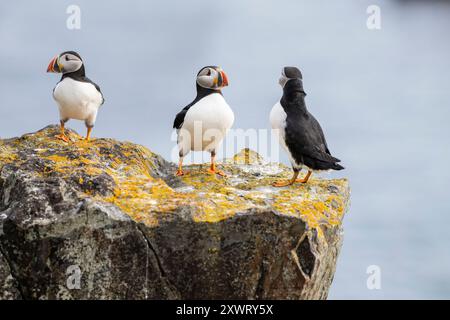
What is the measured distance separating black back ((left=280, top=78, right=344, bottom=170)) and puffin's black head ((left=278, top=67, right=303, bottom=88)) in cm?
18

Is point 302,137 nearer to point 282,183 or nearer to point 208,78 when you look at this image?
point 282,183

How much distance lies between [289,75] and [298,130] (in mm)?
1042

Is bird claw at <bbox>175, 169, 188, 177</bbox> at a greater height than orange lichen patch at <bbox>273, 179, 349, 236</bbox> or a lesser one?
greater

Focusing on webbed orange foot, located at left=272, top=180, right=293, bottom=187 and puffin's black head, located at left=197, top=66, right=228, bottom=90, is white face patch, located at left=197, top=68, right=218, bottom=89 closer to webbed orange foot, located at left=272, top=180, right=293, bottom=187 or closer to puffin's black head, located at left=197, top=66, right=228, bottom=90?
puffin's black head, located at left=197, top=66, right=228, bottom=90

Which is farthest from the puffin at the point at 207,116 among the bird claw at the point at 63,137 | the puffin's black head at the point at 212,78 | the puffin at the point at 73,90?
the puffin at the point at 73,90

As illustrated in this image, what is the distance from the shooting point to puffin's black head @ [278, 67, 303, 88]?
10.0m

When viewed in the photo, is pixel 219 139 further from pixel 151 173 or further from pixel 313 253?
pixel 313 253

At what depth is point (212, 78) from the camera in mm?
10445

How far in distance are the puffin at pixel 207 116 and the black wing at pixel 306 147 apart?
1316mm

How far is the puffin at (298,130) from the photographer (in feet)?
31.1

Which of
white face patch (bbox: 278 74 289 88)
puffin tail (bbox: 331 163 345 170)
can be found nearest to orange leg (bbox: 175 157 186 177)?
white face patch (bbox: 278 74 289 88)

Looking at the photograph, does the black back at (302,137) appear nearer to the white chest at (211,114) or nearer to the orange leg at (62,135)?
the white chest at (211,114)

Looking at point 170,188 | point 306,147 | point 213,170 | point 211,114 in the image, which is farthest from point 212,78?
point 170,188

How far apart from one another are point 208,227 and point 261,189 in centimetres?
202
